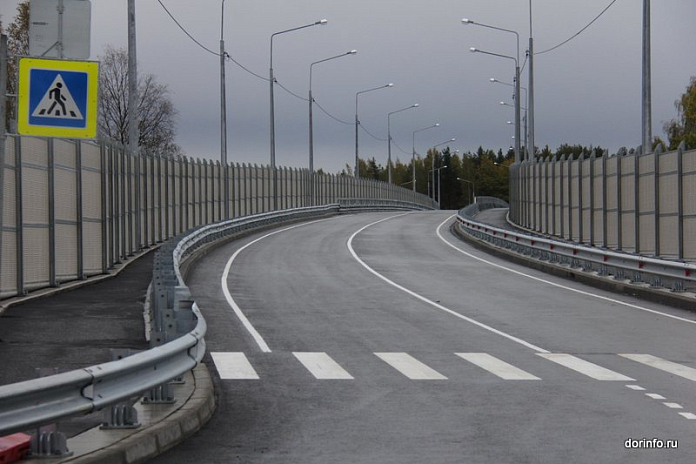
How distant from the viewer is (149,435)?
29.9 ft

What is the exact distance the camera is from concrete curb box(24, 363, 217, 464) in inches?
328

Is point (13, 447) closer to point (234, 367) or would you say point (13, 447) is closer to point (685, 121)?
point (234, 367)

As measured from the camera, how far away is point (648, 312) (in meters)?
23.3

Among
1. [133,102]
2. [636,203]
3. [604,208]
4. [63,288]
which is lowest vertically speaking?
[63,288]

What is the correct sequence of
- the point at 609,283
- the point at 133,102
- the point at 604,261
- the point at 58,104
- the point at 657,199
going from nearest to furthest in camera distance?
the point at 58,104, the point at 609,283, the point at 604,261, the point at 657,199, the point at 133,102

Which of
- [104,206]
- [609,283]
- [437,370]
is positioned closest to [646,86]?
[609,283]

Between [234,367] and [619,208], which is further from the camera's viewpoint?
[619,208]

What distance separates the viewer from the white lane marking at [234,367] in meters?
13.9

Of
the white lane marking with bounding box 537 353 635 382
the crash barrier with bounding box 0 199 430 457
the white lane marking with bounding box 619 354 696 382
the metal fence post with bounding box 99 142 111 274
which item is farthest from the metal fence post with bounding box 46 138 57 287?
the white lane marking with bounding box 619 354 696 382

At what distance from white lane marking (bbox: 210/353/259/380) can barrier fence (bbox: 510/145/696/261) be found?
15441 mm

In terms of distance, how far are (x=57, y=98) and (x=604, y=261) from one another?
19338mm

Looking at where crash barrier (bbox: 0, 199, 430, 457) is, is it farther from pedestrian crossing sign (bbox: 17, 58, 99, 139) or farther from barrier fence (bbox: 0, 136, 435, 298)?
barrier fence (bbox: 0, 136, 435, 298)

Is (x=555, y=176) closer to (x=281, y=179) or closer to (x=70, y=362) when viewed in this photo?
(x=281, y=179)

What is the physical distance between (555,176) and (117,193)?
2001cm
